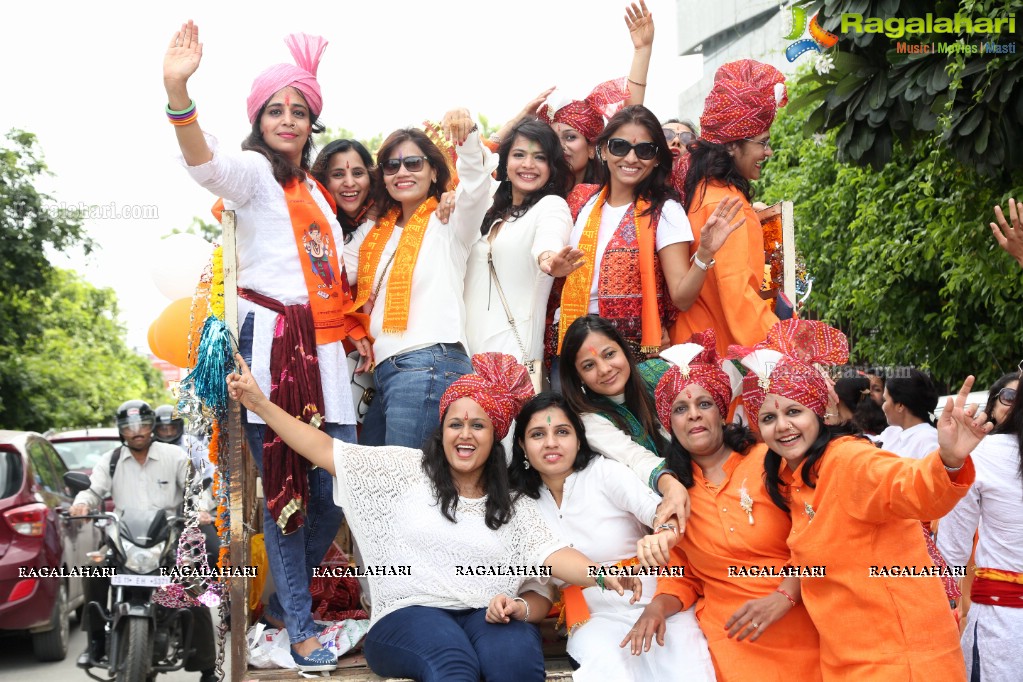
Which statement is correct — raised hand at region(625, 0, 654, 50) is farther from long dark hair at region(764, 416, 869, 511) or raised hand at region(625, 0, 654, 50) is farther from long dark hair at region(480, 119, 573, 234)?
long dark hair at region(764, 416, 869, 511)

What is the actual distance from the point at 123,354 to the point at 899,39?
129 feet

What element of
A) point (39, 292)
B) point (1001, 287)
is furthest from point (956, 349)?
point (39, 292)

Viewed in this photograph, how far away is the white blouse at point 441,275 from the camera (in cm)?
489

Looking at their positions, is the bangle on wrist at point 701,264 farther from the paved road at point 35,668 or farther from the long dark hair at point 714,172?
the paved road at point 35,668

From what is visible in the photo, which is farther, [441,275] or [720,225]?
[441,275]

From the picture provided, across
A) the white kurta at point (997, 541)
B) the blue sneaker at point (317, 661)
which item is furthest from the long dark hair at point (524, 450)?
the white kurta at point (997, 541)

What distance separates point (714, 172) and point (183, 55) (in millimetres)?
2433

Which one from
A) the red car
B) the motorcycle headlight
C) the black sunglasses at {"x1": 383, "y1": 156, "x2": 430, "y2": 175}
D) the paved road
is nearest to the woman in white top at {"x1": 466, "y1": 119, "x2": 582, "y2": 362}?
the black sunglasses at {"x1": 383, "y1": 156, "x2": 430, "y2": 175}

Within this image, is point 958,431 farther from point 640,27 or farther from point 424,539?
point 640,27

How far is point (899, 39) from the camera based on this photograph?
5.21 m

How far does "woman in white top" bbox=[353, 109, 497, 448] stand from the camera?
4820mm

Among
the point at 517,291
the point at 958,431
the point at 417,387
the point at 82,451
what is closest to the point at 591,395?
the point at 517,291

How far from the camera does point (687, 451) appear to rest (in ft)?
14.3

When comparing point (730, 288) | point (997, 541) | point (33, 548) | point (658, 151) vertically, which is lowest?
point (33, 548)
